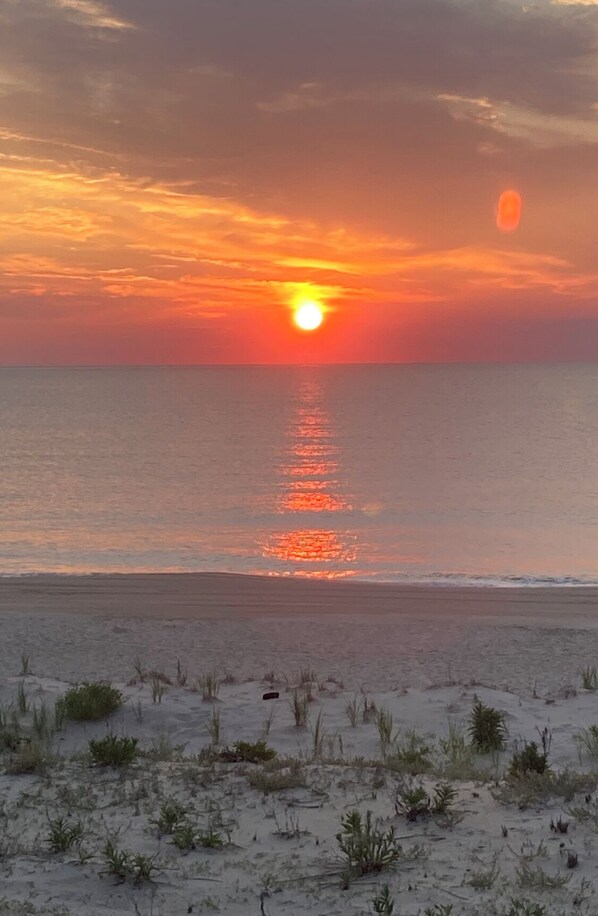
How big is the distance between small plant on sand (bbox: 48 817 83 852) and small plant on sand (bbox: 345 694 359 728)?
3310 mm

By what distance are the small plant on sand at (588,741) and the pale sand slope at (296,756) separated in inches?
5.5

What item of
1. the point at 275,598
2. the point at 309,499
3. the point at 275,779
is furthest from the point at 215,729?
the point at 309,499

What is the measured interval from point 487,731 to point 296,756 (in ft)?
5.45

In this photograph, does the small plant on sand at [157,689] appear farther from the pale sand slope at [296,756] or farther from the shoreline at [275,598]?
the shoreline at [275,598]

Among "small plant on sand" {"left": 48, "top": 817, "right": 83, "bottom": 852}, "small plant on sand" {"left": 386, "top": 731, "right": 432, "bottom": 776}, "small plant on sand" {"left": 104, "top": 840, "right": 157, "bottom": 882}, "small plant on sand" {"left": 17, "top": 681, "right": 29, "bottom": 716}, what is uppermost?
"small plant on sand" {"left": 17, "top": 681, "right": 29, "bottom": 716}

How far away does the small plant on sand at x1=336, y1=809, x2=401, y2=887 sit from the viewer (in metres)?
4.75

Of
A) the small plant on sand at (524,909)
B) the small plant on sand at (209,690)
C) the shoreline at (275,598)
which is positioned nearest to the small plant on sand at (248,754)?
the small plant on sand at (209,690)

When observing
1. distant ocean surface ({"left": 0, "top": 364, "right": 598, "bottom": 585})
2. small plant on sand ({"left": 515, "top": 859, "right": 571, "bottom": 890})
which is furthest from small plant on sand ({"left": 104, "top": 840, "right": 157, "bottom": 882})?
distant ocean surface ({"left": 0, "top": 364, "right": 598, "bottom": 585})

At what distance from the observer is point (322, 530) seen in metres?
30.0

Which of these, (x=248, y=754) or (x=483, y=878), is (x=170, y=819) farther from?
(x=483, y=878)

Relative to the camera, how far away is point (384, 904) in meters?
4.32

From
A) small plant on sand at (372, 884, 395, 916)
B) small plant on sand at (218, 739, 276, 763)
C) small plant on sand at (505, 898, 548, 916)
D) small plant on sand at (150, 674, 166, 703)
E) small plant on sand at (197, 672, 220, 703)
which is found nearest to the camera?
small plant on sand at (505, 898, 548, 916)

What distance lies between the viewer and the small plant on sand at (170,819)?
5.30 meters

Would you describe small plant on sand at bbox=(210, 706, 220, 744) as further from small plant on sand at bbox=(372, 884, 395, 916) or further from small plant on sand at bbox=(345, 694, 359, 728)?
small plant on sand at bbox=(372, 884, 395, 916)
